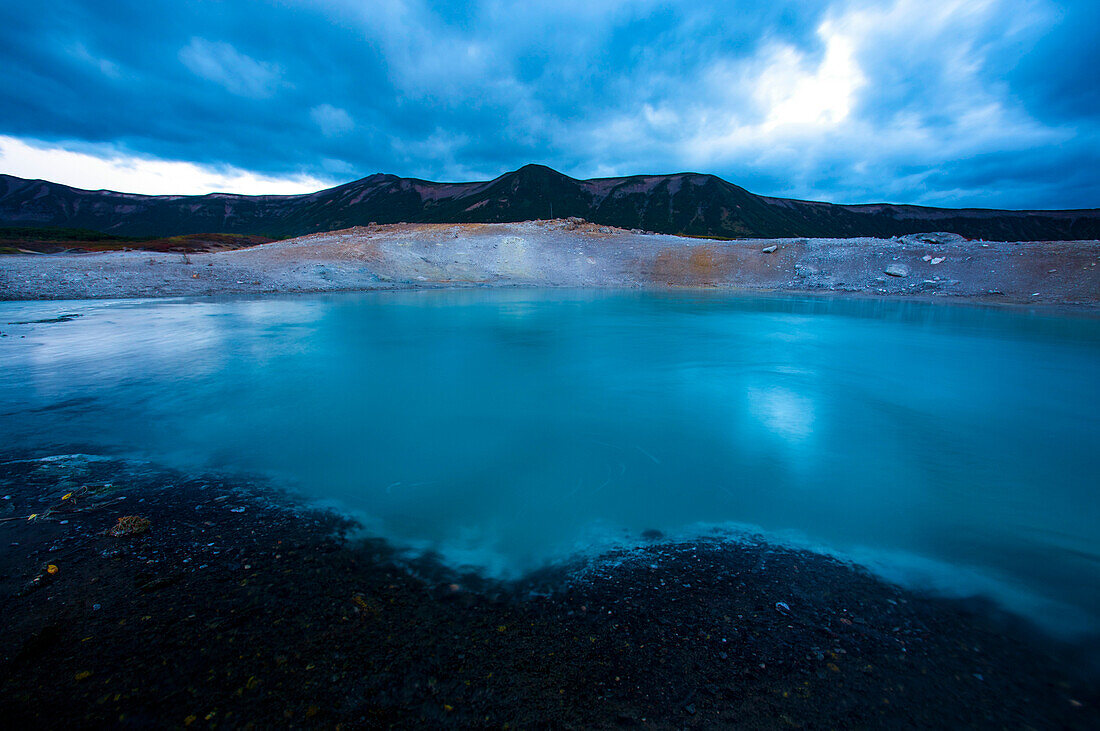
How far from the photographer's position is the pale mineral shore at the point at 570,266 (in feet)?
73.3

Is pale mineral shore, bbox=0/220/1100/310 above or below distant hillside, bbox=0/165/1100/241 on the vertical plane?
below

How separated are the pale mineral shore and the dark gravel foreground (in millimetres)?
25004

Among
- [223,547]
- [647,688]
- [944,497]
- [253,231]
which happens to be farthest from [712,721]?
[253,231]

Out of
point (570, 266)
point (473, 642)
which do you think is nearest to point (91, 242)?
point (570, 266)

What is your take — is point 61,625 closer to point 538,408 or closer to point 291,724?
point 291,724

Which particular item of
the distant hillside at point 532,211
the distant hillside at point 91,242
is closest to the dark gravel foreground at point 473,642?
the distant hillside at point 91,242

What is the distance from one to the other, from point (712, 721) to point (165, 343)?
13722 mm

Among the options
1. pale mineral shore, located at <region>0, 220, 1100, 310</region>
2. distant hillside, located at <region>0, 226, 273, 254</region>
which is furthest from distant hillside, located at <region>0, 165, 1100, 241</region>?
pale mineral shore, located at <region>0, 220, 1100, 310</region>

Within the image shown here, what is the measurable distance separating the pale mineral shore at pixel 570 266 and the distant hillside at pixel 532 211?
105940 millimetres

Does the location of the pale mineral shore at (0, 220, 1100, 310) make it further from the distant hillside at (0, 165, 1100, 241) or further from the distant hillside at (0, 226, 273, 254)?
the distant hillside at (0, 165, 1100, 241)

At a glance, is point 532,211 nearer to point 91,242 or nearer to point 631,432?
point 91,242

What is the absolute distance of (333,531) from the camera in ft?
12.4

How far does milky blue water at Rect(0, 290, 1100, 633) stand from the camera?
12.7 feet

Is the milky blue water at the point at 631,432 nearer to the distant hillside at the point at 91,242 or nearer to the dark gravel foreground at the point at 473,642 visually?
the dark gravel foreground at the point at 473,642
